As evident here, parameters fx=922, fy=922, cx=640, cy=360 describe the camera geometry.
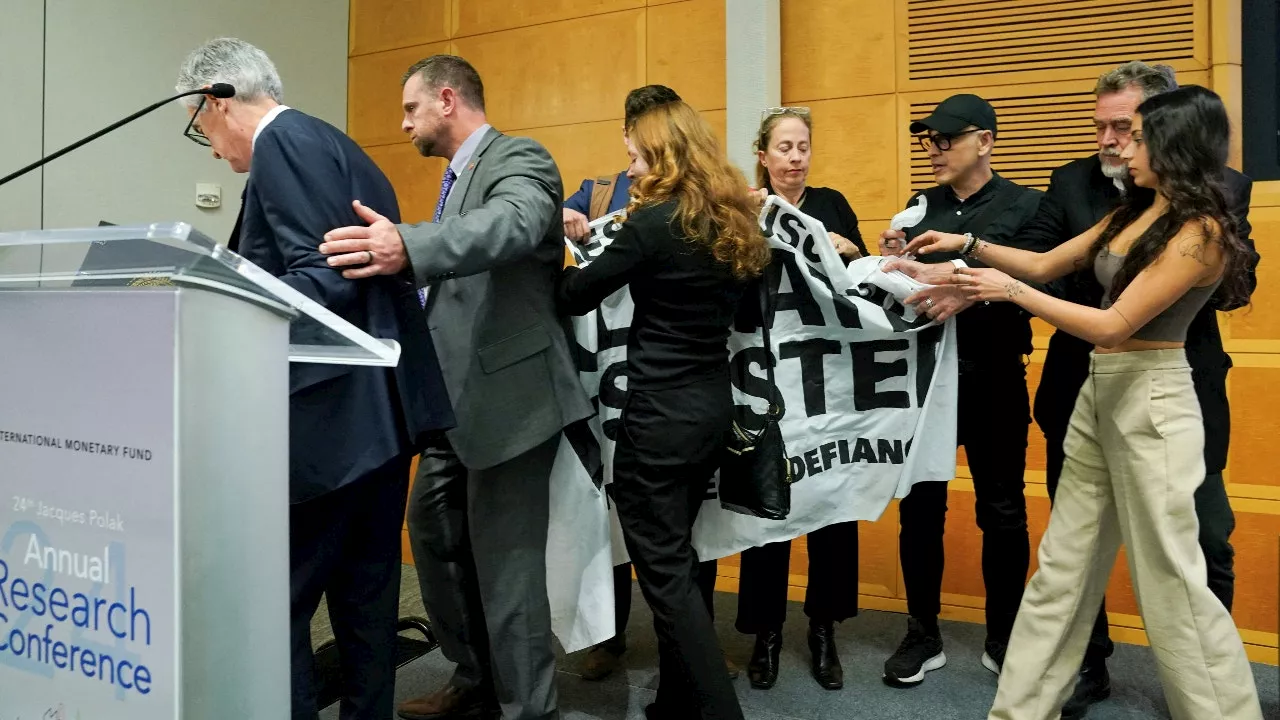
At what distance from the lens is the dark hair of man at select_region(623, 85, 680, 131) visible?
92.6 inches

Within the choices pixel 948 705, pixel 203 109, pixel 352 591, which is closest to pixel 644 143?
pixel 203 109

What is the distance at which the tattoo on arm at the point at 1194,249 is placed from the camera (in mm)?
1996

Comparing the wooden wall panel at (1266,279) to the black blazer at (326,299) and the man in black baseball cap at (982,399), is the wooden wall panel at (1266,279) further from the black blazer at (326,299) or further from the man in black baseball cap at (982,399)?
the black blazer at (326,299)

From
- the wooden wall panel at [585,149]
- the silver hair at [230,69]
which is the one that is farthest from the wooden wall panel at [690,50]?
the silver hair at [230,69]

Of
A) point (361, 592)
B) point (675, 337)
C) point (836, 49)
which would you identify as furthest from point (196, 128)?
point (836, 49)

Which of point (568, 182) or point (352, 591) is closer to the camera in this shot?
point (352, 591)

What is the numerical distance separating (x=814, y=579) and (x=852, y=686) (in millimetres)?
338

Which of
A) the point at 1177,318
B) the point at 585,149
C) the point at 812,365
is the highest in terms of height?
the point at 585,149

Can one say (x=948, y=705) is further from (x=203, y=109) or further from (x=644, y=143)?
(x=203, y=109)

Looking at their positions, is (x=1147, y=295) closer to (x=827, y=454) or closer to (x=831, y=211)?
(x=827, y=454)

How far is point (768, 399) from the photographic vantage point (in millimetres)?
2617

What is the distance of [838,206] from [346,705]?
2.06 metres

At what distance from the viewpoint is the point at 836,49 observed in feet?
12.4

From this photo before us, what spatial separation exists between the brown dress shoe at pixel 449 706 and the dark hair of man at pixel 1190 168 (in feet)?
6.81
